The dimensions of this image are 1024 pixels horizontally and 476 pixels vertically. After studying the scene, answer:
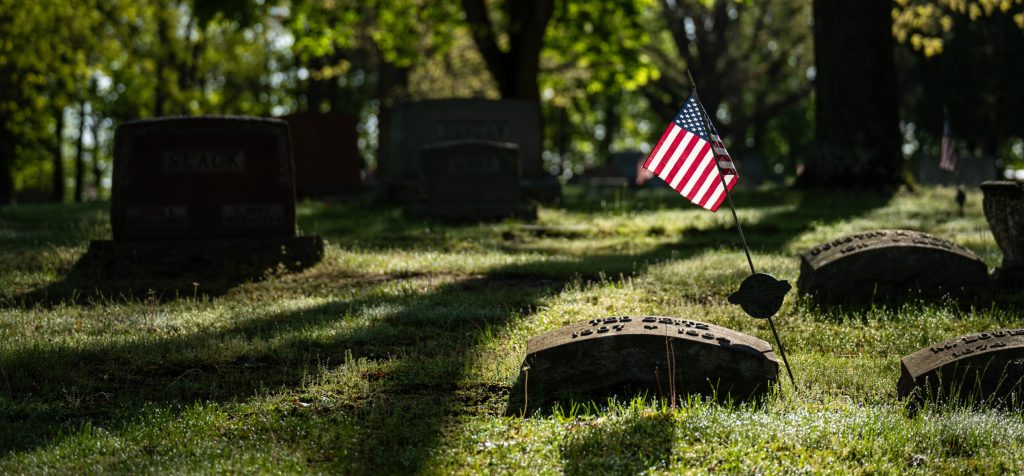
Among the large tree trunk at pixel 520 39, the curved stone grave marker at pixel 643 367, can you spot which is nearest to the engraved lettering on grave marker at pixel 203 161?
the curved stone grave marker at pixel 643 367

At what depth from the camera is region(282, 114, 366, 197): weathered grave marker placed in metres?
24.4

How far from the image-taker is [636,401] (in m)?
5.72

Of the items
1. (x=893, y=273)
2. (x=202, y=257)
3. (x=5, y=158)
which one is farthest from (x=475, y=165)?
(x=5, y=158)

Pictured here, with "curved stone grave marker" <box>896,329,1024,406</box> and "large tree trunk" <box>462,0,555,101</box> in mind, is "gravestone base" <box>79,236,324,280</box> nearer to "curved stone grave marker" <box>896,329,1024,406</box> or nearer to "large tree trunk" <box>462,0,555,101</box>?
"curved stone grave marker" <box>896,329,1024,406</box>

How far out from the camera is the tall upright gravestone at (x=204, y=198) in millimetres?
10945

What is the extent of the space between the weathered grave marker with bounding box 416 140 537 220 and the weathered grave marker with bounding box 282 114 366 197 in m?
8.26

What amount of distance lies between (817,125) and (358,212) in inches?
339

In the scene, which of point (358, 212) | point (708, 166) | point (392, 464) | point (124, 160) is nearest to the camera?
point (392, 464)

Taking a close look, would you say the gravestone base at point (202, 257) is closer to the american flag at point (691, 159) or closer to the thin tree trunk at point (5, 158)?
the american flag at point (691, 159)

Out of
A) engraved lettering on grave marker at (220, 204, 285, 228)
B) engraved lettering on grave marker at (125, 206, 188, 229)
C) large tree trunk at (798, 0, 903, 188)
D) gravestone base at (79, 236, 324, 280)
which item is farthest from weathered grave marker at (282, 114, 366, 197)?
gravestone base at (79, 236, 324, 280)

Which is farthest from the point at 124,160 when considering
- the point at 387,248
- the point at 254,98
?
the point at 254,98

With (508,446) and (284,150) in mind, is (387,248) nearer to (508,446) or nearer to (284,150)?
(284,150)

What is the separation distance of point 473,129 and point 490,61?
3853 mm

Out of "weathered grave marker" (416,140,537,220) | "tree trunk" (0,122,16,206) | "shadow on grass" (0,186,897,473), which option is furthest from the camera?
"tree trunk" (0,122,16,206)
